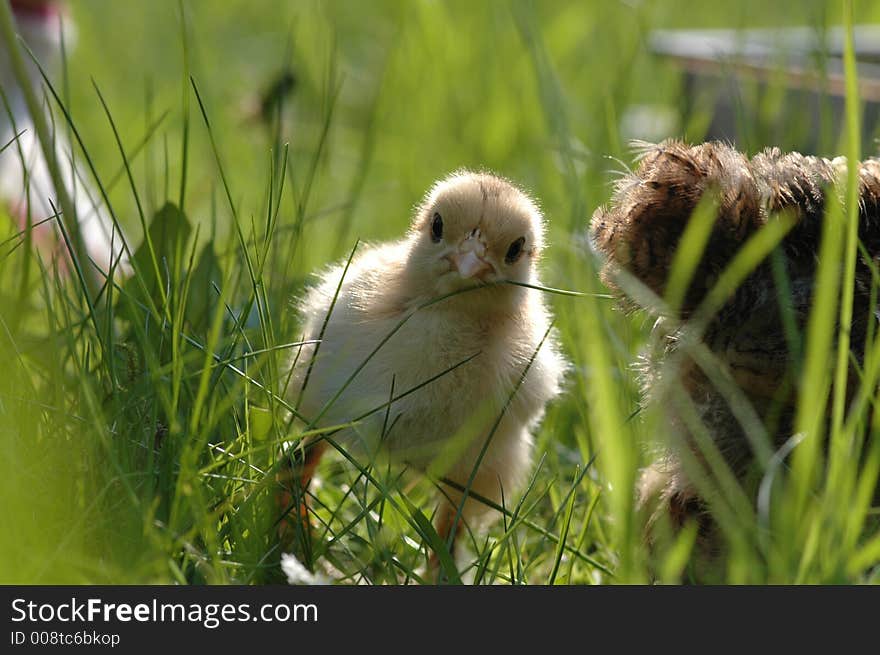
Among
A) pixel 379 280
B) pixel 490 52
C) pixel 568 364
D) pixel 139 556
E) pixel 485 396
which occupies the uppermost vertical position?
pixel 490 52

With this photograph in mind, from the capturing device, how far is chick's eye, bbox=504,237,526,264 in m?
1.92

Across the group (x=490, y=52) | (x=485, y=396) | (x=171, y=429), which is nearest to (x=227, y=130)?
(x=490, y=52)

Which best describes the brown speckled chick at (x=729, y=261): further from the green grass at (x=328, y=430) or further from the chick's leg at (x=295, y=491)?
the chick's leg at (x=295, y=491)

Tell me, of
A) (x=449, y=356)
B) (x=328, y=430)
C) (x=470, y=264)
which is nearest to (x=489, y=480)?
(x=449, y=356)

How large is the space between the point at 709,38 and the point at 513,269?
8.24 feet

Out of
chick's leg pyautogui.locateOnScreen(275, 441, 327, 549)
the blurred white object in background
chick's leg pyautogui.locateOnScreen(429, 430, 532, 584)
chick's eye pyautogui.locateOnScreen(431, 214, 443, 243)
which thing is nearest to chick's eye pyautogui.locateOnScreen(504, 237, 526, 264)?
chick's eye pyautogui.locateOnScreen(431, 214, 443, 243)

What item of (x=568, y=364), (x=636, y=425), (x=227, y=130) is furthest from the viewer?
(x=227, y=130)

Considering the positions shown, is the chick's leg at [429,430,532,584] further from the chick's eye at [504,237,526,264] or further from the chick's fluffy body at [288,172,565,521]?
the chick's eye at [504,237,526,264]

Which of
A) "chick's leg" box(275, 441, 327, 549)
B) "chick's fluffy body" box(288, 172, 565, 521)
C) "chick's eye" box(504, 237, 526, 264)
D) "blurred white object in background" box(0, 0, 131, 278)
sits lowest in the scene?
"chick's leg" box(275, 441, 327, 549)

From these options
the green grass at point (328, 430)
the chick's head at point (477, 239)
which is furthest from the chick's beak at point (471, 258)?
the green grass at point (328, 430)

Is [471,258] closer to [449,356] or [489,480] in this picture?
[449,356]

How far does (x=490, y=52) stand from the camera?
387 cm

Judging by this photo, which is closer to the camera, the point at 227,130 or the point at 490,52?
the point at 490,52
